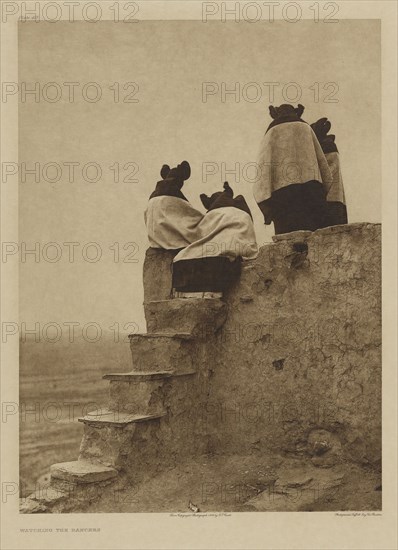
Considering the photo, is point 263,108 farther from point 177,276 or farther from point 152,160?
point 177,276

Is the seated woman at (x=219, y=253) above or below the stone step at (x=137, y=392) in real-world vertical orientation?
above

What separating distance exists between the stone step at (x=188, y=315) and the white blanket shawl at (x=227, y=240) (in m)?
0.30

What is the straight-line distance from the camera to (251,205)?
5.98 m

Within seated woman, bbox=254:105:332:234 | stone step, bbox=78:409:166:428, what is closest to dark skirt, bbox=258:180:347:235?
seated woman, bbox=254:105:332:234

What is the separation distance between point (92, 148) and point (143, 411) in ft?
5.51

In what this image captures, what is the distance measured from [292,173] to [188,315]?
1152mm

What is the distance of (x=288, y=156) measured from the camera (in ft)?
18.7

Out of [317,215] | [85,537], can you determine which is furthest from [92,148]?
[85,537]

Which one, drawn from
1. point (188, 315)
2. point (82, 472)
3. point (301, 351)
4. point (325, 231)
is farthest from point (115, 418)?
point (325, 231)

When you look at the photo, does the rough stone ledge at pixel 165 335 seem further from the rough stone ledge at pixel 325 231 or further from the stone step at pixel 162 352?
the rough stone ledge at pixel 325 231

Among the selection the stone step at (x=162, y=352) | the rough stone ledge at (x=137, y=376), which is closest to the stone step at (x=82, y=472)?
the rough stone ledge at (x=137, y=376)

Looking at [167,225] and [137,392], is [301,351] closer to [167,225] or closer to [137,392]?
[137,392]

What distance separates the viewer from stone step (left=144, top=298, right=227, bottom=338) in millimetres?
5797

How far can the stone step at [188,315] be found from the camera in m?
5.80
